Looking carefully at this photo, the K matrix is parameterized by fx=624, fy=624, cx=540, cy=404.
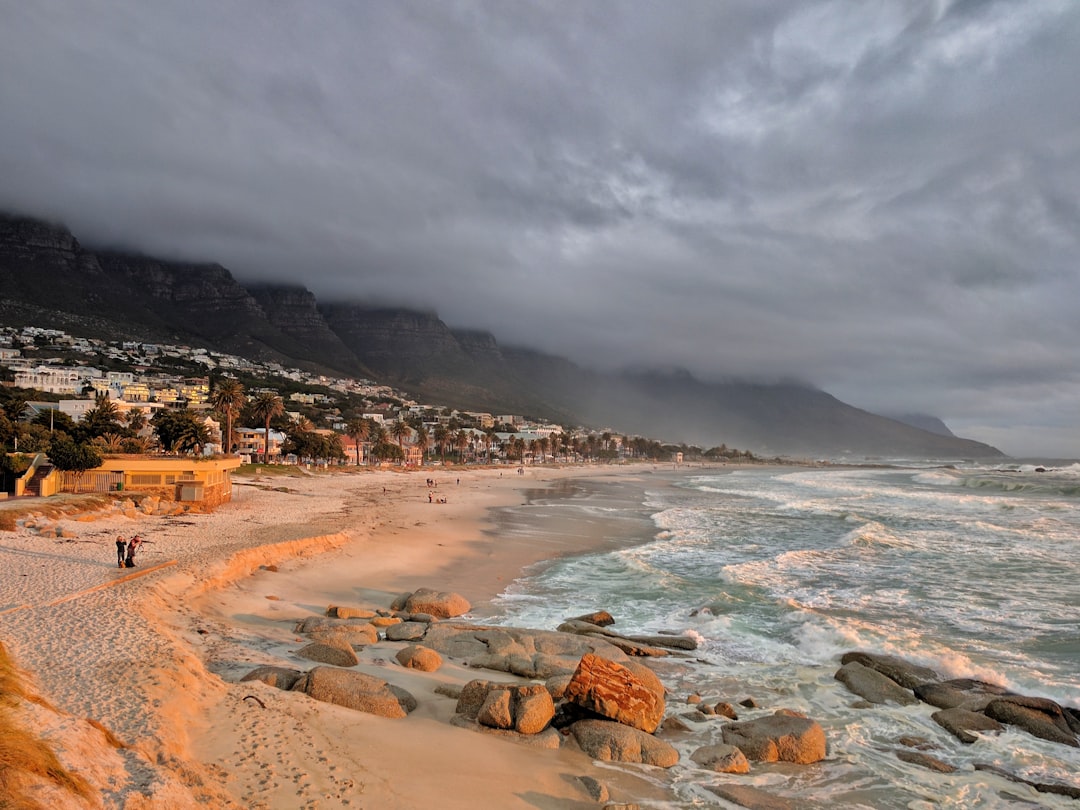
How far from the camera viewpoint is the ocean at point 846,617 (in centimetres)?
970

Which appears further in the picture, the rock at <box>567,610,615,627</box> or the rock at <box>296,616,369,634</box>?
the rock at <box>567,610,615,627</box>

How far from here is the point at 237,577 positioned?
2088 cm

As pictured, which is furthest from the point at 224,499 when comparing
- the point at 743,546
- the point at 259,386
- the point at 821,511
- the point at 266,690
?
the point at 259,386

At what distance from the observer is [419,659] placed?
12.9 metres

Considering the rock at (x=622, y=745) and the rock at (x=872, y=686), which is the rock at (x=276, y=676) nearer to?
the rock at (x=622, y=745)

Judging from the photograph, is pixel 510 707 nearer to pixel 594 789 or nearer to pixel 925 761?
pixel 594 789

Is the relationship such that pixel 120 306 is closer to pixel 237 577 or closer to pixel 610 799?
pixel 237 577

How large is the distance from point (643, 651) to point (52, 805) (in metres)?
12.1

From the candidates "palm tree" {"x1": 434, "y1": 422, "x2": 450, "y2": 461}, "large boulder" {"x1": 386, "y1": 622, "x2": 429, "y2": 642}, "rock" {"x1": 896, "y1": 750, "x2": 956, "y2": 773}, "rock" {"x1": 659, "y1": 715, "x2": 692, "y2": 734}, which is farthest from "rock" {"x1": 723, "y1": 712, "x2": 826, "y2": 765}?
"palm tree" {"x1": 434, "y1": 422, "x2": 450, "y2": 461}

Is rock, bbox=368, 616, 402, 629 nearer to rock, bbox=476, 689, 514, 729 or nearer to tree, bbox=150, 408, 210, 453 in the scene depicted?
rock, bbox=476, 689, 514, 729

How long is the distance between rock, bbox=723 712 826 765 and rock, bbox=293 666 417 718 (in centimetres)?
547

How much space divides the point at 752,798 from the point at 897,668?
735 cm

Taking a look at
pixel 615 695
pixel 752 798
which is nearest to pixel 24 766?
pixel 615 695

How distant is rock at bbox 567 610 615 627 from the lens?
17.3 meters
